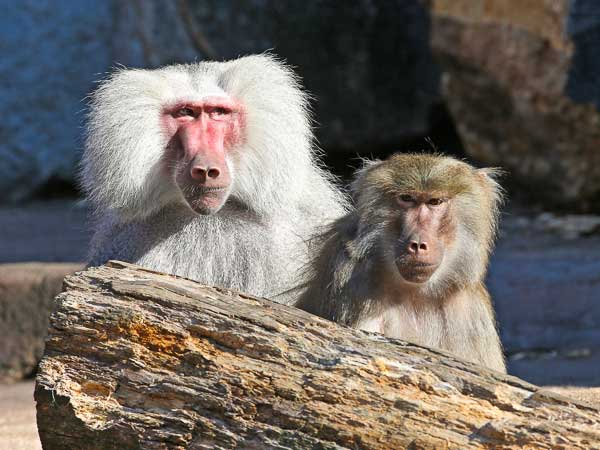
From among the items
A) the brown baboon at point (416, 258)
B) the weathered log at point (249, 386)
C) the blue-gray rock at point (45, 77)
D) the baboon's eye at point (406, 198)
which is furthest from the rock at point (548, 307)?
the blue-gray rock at point (45, 77)

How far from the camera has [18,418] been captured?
5.19m

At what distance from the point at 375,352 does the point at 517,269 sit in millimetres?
4135

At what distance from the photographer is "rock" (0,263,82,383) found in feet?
20.9

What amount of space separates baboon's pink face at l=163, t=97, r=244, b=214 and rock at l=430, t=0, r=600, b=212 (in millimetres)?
4258

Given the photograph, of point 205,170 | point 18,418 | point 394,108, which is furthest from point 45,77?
point 205,170

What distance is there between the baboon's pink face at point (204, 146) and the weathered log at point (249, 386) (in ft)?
3.17

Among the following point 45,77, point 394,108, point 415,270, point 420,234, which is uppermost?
point 394,108

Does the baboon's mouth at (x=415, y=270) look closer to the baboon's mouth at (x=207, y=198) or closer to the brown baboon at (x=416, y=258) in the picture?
the brown baboon at (x=416, y=258)

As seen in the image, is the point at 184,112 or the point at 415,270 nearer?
the point at 415,270

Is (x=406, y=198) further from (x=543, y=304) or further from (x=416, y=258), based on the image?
(x=543, y=304)

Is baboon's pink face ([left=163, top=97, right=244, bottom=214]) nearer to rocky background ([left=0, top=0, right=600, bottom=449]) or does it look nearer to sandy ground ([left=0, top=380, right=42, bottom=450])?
sandy ground ([left=0, top=380, right=42, bottom=450])

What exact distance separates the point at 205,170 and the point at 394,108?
219 inches

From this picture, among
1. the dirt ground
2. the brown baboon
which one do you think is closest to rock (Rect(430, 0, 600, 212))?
the dirt ground

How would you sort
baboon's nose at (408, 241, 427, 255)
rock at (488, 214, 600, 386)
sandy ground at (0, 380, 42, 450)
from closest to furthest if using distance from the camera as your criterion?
baboon's nose at (408, 241, 427, 255), sandy ground at (0, 380, 42, 450), rock at (488, 214, 600, 386)
